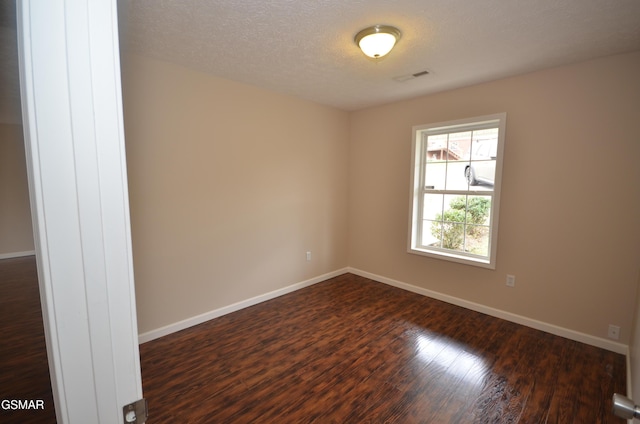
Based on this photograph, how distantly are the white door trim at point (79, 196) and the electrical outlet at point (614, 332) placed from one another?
3.64m

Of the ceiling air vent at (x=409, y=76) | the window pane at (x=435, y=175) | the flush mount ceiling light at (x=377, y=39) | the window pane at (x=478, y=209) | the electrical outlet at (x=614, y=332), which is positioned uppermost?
the ceiling air vent at (x=409, y=76)

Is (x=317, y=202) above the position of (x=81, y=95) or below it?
below

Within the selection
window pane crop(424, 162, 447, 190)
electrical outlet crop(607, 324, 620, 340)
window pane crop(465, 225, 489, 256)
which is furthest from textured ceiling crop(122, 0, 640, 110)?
electrical outlet crop(607, 324, 620, 340)

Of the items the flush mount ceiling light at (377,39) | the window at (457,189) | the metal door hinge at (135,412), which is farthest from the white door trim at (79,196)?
the window at (457,189)

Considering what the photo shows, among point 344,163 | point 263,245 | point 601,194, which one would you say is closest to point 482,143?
point 601,194

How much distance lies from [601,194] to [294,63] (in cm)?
303

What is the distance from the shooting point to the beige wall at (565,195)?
2363 mm

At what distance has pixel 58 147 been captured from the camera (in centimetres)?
51

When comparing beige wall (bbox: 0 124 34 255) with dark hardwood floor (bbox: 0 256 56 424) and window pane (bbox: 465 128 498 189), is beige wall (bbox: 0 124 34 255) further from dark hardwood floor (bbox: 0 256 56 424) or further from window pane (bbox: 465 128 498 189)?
window pane (bbox: 465 128 498 189)

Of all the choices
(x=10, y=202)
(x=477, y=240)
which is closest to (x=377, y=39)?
(x=477, y=240)

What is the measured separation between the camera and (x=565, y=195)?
2.63 meters

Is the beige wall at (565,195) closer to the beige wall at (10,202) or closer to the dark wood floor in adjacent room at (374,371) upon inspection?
the dark wood floor in adjacent room at (374,371)

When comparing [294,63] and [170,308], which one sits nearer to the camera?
[294,63]

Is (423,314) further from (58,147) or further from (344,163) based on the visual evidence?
(58,147)
